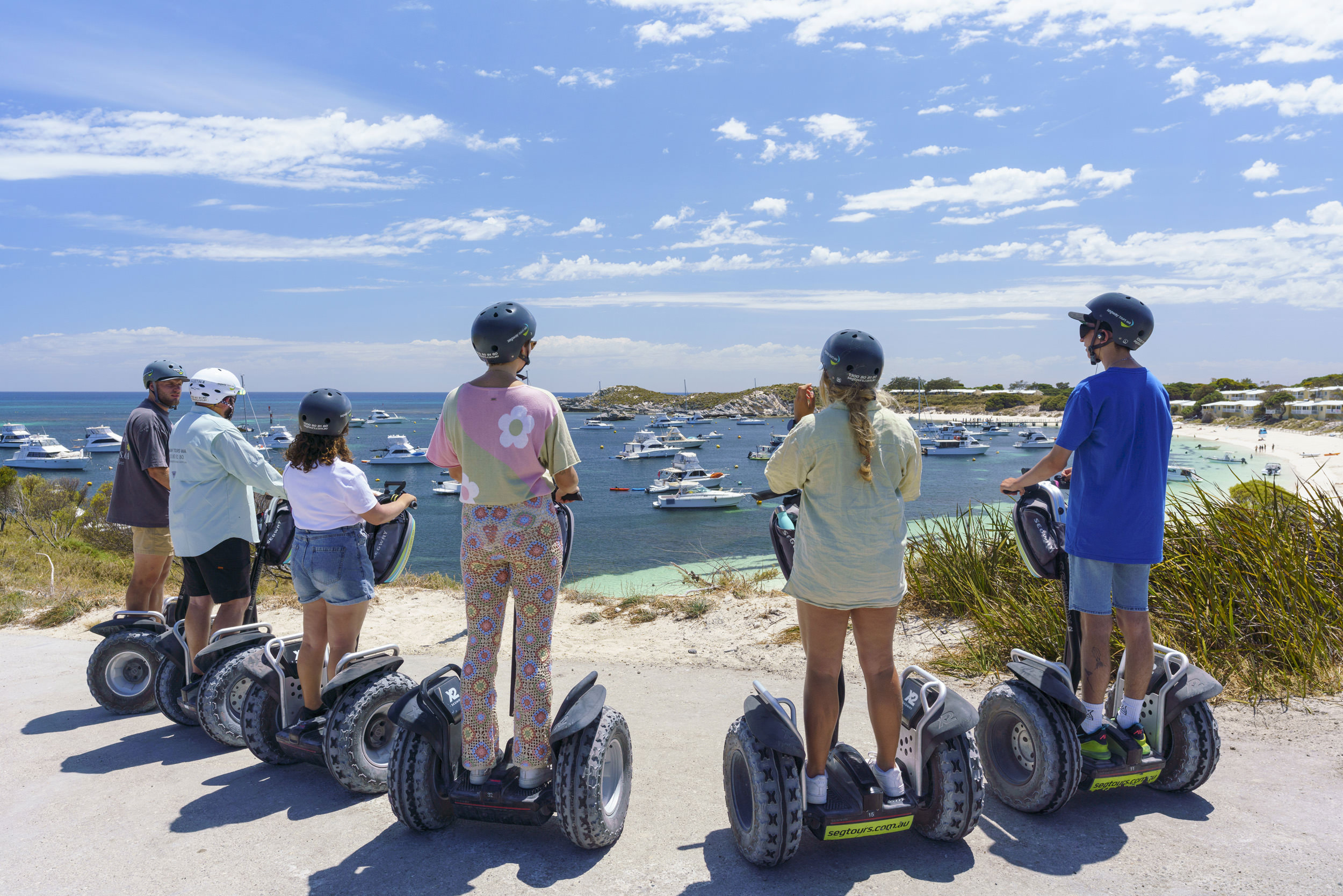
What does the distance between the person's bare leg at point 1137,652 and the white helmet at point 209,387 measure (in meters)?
4.98

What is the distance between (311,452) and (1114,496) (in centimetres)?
382

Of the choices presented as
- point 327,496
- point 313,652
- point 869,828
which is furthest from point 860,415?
point 313,652

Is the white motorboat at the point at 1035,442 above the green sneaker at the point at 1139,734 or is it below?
below

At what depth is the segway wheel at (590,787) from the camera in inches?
116

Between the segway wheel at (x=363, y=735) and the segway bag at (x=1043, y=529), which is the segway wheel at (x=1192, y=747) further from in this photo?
the segway wheel at (x=363, y=735)

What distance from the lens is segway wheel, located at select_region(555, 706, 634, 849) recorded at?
2.94m

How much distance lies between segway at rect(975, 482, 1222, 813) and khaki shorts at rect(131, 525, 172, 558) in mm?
5461

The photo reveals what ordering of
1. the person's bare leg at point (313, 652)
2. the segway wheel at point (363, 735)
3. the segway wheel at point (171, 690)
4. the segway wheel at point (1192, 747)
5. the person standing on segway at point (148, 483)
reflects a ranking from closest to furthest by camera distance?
1. the segway wheel at point (1192, 747)
2. the segway wheel at point (363, 735)
3. the person's bare leg at point (313, 652)
4. the segway wheel at point (171, 690)
5. the person standing on segway at point (148, 483)

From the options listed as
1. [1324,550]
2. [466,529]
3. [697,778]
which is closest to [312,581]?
[466,529]

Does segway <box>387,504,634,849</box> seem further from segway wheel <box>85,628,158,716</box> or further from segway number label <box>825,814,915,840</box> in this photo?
segway wheel <box>85,628,158,716</box>

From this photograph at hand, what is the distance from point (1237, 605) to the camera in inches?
207

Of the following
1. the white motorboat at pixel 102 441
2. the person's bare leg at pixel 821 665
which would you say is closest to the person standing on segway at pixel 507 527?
the person's bare leg at pixel 821 665

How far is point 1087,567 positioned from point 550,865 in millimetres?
2685

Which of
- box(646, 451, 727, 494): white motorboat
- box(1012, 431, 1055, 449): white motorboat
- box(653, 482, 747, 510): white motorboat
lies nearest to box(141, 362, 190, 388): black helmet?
box(653, 482, 747, 510): white motorboat
